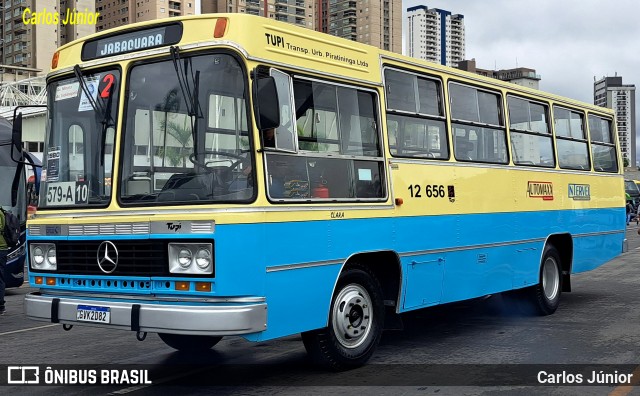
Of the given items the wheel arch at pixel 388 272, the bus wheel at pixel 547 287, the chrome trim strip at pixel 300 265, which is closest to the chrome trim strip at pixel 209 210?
the chrome trim strip at pixel 300 265

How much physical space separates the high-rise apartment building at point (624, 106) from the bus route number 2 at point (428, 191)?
187 m

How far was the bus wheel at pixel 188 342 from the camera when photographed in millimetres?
8102

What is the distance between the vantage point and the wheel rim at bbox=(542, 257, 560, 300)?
10.8 m

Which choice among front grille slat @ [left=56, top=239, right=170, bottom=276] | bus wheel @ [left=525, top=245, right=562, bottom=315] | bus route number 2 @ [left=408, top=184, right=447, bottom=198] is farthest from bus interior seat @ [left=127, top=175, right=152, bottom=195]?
bus wheel @ [left=525, top=245, right=562, bottom=315]

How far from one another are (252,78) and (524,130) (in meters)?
5.30

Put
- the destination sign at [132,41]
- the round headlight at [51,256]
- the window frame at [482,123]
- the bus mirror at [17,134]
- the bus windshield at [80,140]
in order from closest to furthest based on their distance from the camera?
the destination sign at [132,41] < the bus windshield at [80,140] < the round headlight at [51,256] < the bus mirror at [17,134] < the window frame at [482,123]

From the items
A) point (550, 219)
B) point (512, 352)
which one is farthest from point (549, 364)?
point (550, 219)

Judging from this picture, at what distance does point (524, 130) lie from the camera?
10305 millimetres

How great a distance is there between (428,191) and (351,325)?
6.00ft

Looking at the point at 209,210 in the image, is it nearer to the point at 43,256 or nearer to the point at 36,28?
the point at 43,256

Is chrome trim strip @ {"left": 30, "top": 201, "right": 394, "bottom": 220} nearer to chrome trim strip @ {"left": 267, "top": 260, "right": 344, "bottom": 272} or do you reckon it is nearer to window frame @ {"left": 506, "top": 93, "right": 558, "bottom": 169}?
chrome trim strip @ {"left": 267, "top": 260, "right": 344, "bottom": 272}

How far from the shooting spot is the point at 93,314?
20.8 feet

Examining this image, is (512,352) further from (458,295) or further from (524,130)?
(524,130)

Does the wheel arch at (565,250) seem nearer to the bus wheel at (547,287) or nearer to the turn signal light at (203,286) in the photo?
the bus wheel at (547,287)
